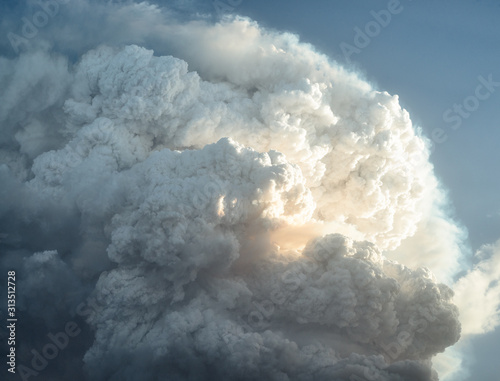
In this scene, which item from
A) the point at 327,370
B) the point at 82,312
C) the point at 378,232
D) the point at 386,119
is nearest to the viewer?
the point at 327,370

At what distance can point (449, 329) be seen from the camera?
23.9 metres

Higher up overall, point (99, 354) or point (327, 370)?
point (327, 370)

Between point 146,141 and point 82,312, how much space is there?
10.4 m

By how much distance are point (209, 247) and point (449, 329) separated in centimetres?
1299

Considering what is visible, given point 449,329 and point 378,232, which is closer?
point 449,329

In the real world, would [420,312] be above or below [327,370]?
above

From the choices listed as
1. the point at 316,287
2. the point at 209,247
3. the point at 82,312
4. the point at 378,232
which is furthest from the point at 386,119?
the point at 82,312

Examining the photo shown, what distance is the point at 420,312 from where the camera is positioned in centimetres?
2394

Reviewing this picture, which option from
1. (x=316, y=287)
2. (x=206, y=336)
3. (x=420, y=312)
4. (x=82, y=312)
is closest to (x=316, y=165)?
(x=316, y=287)

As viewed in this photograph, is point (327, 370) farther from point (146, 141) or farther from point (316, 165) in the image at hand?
point (146, 141)

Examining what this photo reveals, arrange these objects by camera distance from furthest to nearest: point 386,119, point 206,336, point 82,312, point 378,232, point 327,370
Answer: point 378,232 < point 386,119 < point 82,312 < point 206,336 < point 327,370

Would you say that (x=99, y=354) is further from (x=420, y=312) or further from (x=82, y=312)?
(x=420, y=312)

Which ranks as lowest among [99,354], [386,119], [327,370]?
[99,354]

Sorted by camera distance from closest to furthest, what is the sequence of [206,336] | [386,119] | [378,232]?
[206,336]
[386,119]
[378,232]
